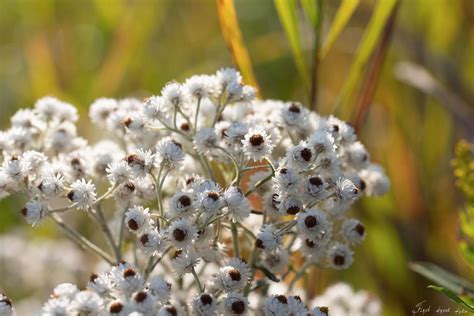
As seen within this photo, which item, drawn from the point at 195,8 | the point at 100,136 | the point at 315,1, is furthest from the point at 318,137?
the point at 195,8

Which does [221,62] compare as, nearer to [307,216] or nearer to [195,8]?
[195,8]

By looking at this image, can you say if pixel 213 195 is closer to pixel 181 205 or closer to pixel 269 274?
pixel 181 205

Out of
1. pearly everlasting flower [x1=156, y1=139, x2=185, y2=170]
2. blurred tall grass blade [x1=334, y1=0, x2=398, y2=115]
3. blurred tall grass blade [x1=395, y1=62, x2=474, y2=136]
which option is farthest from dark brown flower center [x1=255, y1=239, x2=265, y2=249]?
blurred tall grass blade [x1=395, y1=62, x2=474, y2=136]

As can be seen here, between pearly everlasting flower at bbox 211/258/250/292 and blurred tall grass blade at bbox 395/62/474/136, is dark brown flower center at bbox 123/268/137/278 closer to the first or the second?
pearly everlasting flower at bbox 211/258/250/292

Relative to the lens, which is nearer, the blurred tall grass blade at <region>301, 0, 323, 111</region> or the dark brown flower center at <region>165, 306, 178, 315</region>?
the dark brown flower center at <region>165, 306, 178, 315</region>

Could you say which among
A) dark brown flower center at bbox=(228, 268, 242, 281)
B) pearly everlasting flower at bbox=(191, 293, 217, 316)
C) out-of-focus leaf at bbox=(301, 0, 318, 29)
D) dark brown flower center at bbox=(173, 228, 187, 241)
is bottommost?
pearly everlasting flower at bbox=(191, 293, 217, 316)

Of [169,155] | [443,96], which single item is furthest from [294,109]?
[443,96]

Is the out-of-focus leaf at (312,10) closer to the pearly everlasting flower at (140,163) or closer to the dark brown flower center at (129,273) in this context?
the pearly everlasting flower at (140,163)
